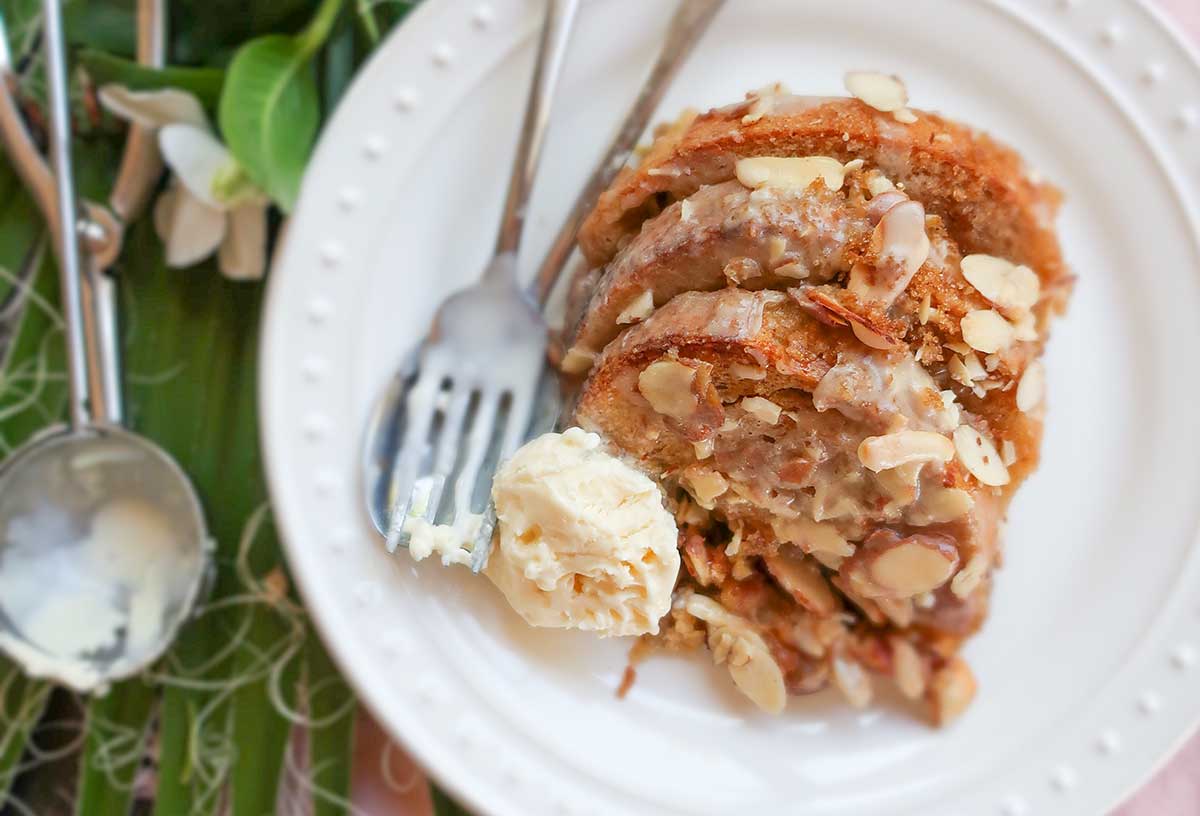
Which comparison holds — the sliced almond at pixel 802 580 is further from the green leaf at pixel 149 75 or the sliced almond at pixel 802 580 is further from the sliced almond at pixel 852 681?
the green leaf at pixel 149 75

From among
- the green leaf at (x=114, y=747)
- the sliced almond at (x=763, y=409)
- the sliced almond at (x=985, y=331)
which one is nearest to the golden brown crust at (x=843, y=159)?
the sliced almond at (x=985, y=331)

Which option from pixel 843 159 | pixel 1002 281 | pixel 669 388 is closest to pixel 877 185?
pixel 843 159

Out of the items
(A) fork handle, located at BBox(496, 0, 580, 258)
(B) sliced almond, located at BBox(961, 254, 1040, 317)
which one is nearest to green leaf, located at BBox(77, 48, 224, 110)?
(A) fork handle, located at BBox(496, 0, 580, 258)

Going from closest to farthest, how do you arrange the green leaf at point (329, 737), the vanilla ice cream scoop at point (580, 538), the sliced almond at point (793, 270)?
the vanilla ice cream scoop at point (580, 538) → the sliced almond at point (793, 270) → the green leaf at point (329, 737)

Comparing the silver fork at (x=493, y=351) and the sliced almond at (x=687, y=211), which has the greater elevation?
the sliced almond at (x=687, y=211)

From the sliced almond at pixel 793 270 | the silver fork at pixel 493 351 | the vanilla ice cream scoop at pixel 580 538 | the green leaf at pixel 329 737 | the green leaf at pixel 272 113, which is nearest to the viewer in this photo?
the vanilla ice cream scoop at pixel 580 538

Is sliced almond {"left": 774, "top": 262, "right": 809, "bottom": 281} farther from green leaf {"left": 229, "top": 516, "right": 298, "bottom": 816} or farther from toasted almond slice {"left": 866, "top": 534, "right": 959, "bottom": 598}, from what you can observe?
green leaf {"left": 229, "top": 516, "right": 298, "bottom": 816}

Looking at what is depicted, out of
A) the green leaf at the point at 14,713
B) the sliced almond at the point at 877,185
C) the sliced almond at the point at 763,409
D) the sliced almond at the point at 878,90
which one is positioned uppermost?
the sliced almond at the point at 878,90

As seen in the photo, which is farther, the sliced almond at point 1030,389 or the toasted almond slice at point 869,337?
the sliced almond at point 1030,389
